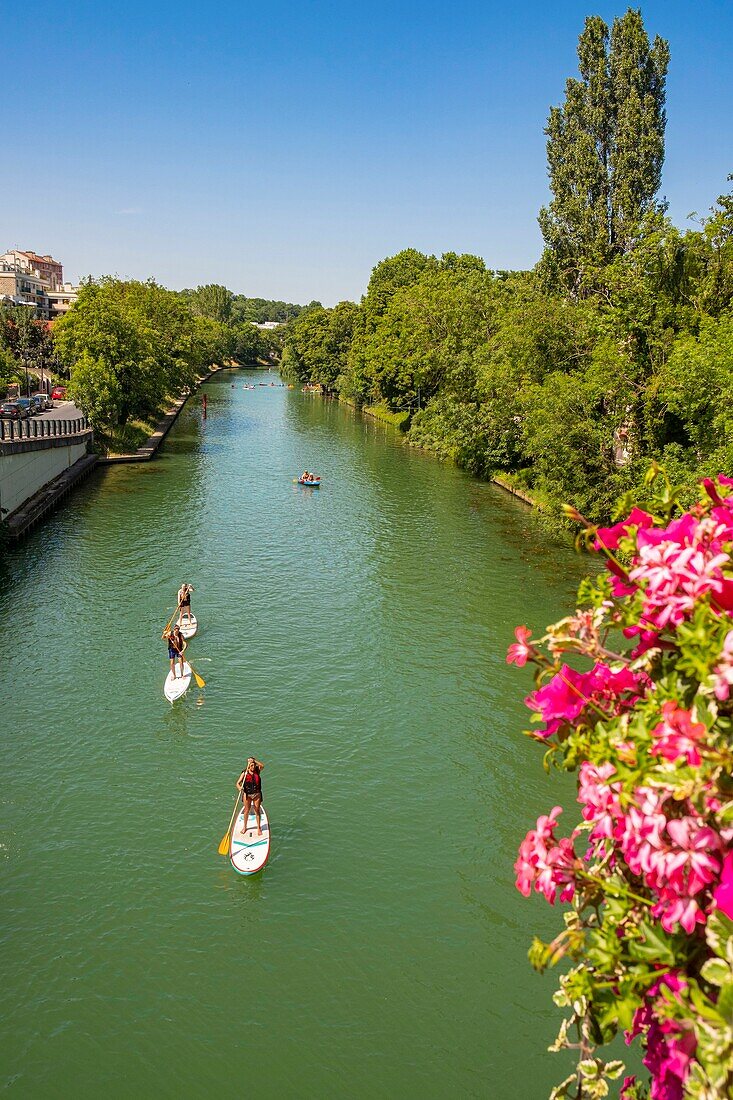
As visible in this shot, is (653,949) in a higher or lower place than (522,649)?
lower

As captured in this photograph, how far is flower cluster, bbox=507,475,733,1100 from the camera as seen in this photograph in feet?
12.3

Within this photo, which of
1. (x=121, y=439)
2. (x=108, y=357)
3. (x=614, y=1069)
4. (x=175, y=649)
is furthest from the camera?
(x=121, y=439)

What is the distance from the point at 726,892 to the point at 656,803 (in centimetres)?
48

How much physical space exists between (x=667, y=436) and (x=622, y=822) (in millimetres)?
32611

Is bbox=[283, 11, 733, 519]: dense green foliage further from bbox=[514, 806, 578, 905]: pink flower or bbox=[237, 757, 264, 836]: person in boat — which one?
bbox=[514, 806, 578, 905]: pink flower

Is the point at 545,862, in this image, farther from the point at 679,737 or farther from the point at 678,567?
the point at 678,567

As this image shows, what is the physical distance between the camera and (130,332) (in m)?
57.8

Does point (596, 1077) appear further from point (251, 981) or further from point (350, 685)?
point (350, 685)

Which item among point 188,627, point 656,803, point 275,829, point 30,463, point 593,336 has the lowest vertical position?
point 275,829

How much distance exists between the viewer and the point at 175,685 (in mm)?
21578

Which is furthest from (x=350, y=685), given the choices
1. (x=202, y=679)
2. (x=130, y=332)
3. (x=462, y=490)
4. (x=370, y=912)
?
(x=130, y=332)

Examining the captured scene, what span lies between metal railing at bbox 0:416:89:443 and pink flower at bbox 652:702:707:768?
35.9 m

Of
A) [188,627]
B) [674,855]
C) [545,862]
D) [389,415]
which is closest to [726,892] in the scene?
[674,855]

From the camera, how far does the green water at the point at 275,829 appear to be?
38.5 feet
